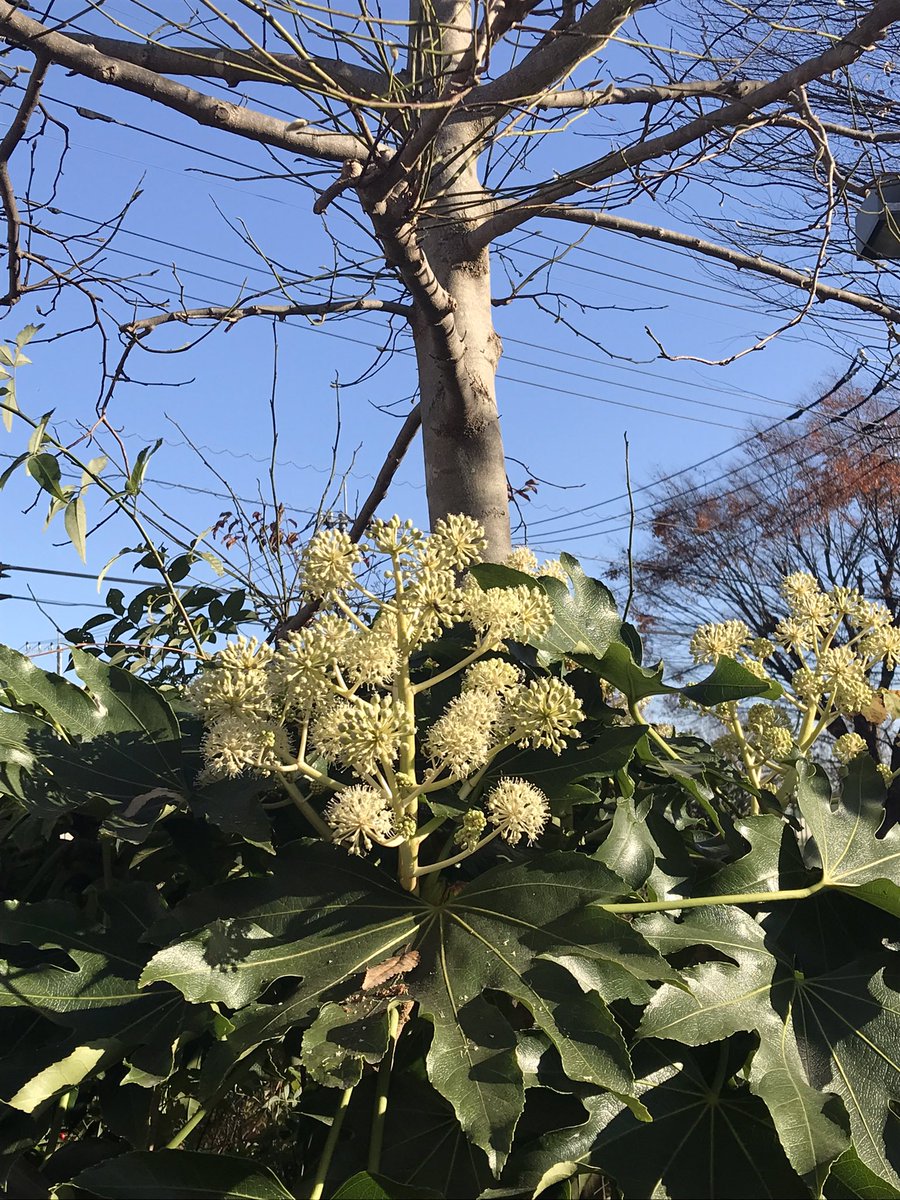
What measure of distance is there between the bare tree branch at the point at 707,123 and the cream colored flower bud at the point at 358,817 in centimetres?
139

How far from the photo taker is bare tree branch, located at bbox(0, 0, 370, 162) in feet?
4.97

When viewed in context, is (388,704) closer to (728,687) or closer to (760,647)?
(728,687)

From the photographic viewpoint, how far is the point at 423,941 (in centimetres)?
63

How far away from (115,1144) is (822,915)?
20.2 inches

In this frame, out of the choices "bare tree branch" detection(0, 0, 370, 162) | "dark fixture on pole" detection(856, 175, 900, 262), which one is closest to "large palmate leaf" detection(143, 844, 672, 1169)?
"bare tree branch" detection(0, 0, 370, 162)

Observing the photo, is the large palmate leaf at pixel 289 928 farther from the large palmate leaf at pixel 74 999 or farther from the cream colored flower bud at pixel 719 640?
the cream colored flower bud at pixel 719 640

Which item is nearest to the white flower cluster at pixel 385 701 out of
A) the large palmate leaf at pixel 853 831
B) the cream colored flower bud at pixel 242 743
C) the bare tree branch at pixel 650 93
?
the cream colored flower bud at pixel 242 743

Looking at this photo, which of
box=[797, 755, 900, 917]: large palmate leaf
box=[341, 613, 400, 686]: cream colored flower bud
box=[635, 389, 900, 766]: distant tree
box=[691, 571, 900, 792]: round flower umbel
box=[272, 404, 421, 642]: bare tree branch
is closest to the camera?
box=[341, 613, 400, 686]: cream colored flower bud

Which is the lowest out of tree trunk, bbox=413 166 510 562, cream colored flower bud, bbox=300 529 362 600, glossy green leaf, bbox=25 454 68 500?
cream colored flower bud, bbox=300 529 362 600

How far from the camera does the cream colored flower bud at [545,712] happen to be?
620mm

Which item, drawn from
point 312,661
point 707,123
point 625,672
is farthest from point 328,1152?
point 707,123

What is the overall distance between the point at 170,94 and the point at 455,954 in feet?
4.74

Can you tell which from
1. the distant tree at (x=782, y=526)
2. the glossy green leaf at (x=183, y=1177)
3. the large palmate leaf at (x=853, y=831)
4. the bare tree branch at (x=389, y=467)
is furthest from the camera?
the distant tree at (x=782, y=526)

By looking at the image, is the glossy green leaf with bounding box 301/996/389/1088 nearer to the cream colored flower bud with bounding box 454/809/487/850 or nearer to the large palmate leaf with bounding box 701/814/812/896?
the cream colored flower bud with bounding box 454/809/487/850
